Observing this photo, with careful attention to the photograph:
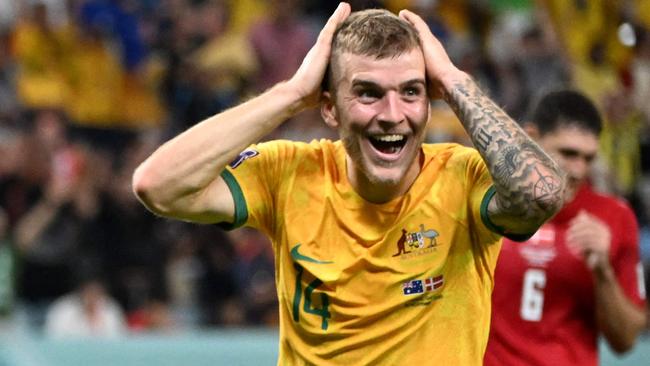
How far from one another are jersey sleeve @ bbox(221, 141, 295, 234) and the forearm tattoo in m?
0.59

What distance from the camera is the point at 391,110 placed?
3586 mm

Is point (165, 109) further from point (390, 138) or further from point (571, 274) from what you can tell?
point (390, 138)

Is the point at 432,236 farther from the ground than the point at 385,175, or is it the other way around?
the point at 385,175

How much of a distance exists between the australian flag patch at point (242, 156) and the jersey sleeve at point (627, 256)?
194cm

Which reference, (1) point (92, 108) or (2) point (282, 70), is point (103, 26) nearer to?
(1) point (92, 108)

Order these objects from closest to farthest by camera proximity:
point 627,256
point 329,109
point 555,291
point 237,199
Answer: point 237,199 → point 329,109 → point 555,291 → point 627,256

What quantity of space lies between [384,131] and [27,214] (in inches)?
233

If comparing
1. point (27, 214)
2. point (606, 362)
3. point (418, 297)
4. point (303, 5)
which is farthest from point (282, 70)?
point (418, 297)

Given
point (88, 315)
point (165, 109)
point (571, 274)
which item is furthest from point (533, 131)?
point (165, 109)

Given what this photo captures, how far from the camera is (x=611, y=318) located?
16.1ft

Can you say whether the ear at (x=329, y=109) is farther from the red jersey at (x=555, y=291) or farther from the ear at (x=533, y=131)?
the ear at (x=533, y=131)

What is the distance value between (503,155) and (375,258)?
0.53m

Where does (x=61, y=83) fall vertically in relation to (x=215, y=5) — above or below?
below

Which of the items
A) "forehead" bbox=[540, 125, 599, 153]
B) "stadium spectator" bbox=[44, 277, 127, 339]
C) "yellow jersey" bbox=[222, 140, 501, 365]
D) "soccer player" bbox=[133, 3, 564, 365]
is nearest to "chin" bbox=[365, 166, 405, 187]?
"soccer player" bbox=[133, 3, 564, 365]
